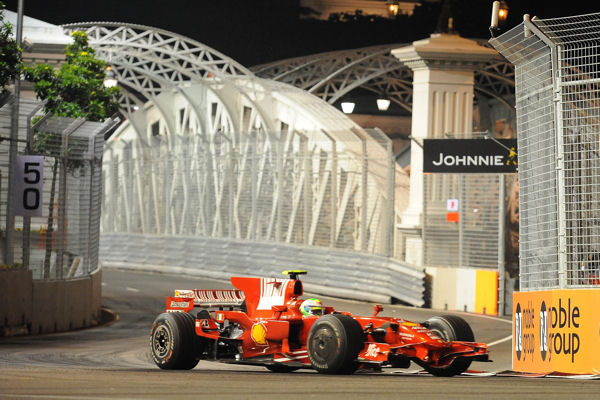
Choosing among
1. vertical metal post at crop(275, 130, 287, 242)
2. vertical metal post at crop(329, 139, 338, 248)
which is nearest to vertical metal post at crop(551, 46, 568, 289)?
vertical metal post at crop(329, 139, 338, 248)

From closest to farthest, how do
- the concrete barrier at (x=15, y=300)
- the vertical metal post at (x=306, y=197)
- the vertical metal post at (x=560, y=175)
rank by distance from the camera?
1. the vertical metal post at (x=560, y=175)
2. the concrete barrier at (x=15, y=300)
3. the vertical metal post at (x=306, y=197)

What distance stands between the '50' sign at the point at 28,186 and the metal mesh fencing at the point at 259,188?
9.18m

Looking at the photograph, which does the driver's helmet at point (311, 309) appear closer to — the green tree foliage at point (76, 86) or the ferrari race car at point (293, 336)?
the ferrari race car at point (293, 336)

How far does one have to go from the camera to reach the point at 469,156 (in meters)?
25.4

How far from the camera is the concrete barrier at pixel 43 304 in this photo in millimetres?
19797

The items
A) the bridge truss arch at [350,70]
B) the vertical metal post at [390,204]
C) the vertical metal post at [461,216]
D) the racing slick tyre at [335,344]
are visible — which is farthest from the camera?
the bridge truss arch at [350,70]

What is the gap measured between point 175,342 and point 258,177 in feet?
65.6

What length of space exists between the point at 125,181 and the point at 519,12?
1995cm

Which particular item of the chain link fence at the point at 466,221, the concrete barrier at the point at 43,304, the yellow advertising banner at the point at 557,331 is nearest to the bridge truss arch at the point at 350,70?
the chain link fence at the point at 466,221

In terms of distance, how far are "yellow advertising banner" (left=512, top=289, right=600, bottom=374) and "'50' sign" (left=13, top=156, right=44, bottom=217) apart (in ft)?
31.3

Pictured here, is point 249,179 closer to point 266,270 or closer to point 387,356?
point 266,270

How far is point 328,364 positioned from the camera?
12500 millimetres

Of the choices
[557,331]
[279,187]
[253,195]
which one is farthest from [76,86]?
[557,331]

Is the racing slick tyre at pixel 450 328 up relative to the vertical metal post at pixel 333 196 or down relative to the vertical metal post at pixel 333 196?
down
